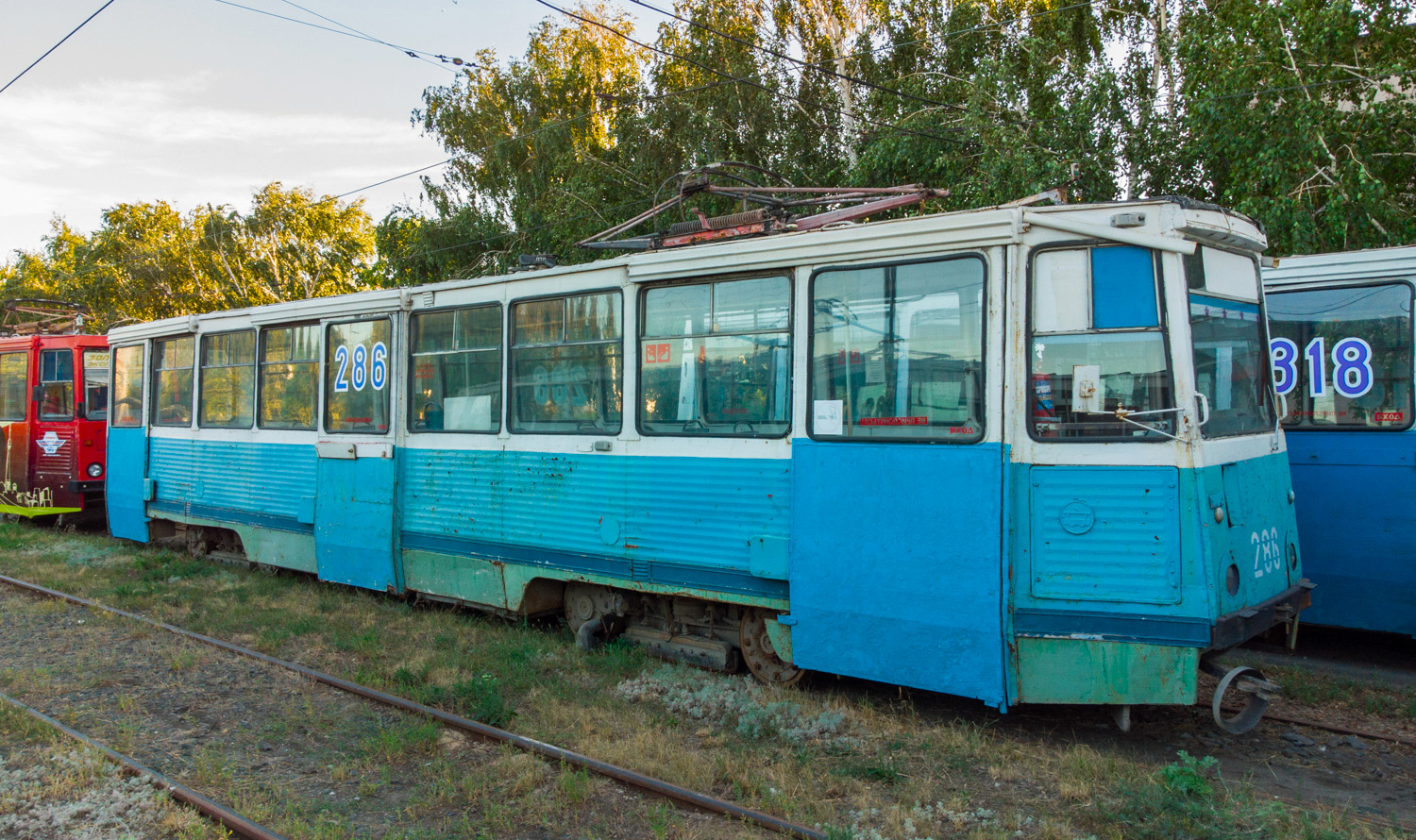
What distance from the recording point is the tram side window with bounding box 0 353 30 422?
47.4 ft

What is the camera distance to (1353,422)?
7.01m

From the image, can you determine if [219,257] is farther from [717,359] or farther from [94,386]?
[717,359]

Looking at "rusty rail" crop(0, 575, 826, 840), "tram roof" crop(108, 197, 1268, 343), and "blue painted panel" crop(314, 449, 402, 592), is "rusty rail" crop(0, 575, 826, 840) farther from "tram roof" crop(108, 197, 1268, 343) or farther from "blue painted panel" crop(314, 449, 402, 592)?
"tram roof" crop(108, 197, 1268, 343)

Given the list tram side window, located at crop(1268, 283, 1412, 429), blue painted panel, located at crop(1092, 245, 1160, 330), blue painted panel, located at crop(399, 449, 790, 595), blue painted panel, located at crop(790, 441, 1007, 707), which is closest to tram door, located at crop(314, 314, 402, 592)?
blue painted panel, located at crop(399, 449, 790, 595)

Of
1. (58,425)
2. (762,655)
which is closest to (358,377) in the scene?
(762,655)

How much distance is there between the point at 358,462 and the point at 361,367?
2.83 ft

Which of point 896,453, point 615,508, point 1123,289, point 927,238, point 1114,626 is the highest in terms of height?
point 927,238

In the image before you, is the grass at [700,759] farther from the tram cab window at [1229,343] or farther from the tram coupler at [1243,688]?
the tram cab window at [1229,343]

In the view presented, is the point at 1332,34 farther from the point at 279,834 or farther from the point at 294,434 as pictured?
the point at 279,834

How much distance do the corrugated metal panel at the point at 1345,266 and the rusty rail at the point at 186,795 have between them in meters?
7.38

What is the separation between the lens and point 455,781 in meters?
4.85

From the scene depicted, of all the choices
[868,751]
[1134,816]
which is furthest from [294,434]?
[1134,816]

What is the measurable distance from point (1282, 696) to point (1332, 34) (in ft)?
29.4

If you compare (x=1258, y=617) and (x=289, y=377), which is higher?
(x=289, y=377)
